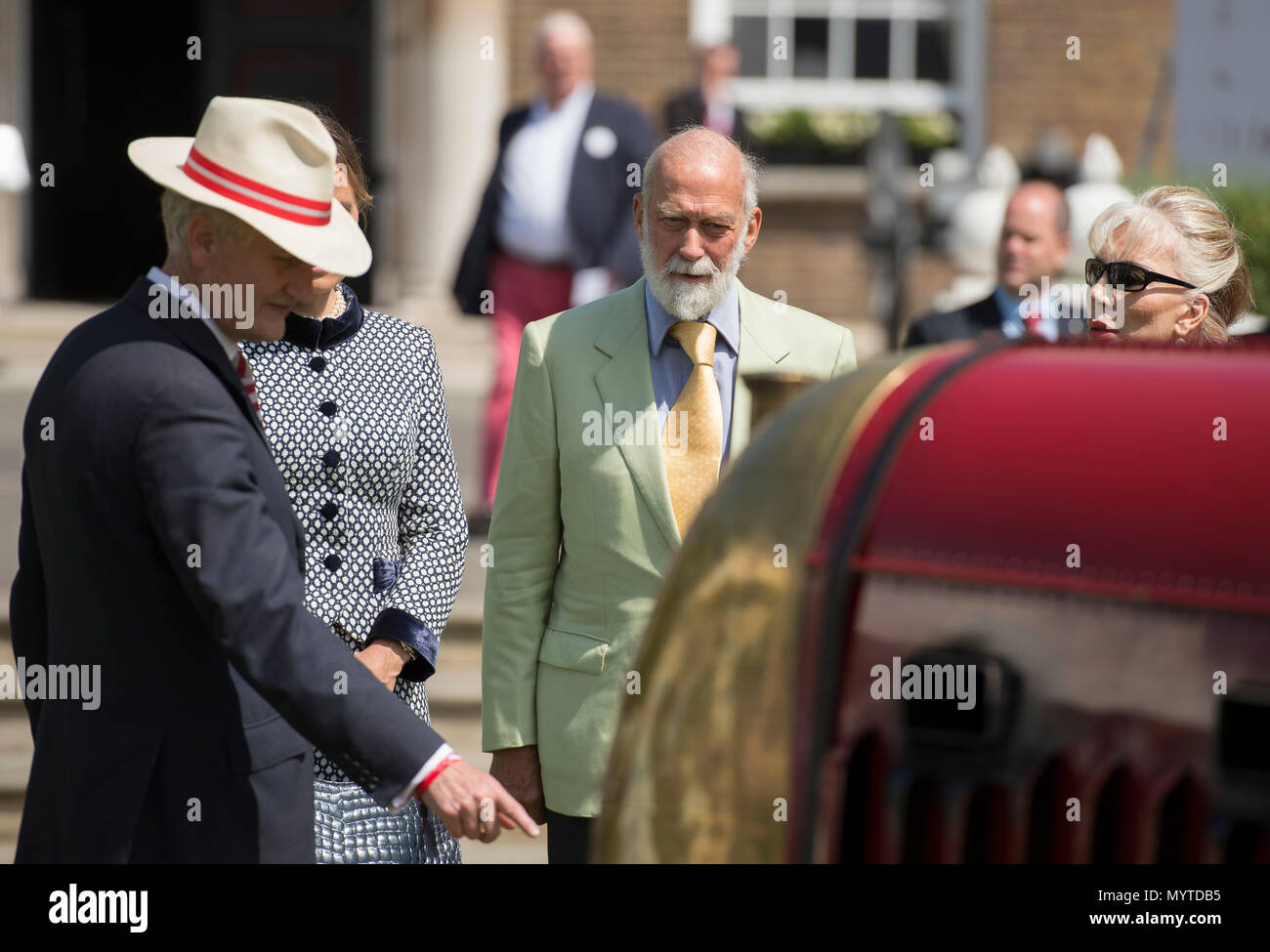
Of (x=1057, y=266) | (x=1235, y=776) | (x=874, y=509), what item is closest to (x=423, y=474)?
(x=874, y=509)

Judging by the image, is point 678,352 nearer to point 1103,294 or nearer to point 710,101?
point 1103,294

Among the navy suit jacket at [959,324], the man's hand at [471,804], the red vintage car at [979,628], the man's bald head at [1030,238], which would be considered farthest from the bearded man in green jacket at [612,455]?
the man's bald head at [1030,238]

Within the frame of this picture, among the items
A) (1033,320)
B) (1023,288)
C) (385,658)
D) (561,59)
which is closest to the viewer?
(385,658)

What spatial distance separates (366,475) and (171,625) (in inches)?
31.3

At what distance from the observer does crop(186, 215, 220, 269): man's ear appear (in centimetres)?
268

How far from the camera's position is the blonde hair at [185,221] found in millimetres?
2666

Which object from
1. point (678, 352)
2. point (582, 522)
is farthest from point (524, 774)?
point (678, 352)

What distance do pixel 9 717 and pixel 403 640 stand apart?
126 inches

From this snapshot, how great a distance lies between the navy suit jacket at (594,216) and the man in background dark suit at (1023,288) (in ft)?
6.56

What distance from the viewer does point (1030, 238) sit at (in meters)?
5.35

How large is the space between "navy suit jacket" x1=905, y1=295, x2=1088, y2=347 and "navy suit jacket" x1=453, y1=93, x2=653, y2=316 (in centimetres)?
199

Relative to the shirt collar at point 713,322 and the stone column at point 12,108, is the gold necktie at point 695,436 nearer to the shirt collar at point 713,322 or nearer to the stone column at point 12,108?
the shirt collar at point 713,322

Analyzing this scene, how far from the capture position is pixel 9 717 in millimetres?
5941
